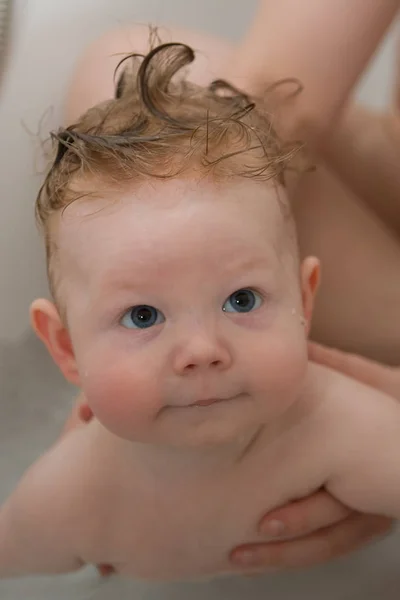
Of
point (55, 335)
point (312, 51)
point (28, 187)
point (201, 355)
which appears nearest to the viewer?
point (201, 355)

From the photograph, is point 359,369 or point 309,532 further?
point 359,369

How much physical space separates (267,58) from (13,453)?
0.65 meters

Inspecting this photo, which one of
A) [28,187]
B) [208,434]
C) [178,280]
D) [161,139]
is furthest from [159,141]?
[28,187]

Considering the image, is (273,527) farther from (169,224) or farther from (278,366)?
(169,224)

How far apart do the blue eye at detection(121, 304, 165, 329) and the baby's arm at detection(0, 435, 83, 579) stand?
8.2 inches

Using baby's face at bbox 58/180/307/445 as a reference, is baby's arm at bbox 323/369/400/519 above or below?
below

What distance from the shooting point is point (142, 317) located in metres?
0.53

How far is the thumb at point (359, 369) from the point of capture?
2.72 ft

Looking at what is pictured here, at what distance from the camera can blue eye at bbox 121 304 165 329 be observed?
528mm

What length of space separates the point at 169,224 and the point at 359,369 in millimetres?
408

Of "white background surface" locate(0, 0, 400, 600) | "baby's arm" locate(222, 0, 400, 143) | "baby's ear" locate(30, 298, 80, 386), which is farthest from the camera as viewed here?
"white background surface" locate(0, 0, 400, 600)

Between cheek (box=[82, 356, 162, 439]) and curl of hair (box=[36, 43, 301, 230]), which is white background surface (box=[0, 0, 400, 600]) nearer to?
curl of hair (box=[36, 43, 301, 230])

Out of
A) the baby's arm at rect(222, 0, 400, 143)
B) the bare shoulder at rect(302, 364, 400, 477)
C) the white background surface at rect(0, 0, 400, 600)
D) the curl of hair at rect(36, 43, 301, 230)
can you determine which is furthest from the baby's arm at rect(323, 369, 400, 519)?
the white background surface at rect(0, 0, 400, 600)

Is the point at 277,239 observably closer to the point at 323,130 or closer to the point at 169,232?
the point at 169,232
